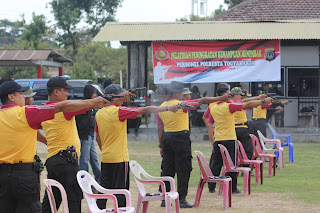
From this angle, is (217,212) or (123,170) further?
(217,212)

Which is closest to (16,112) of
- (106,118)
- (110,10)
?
(106,118)

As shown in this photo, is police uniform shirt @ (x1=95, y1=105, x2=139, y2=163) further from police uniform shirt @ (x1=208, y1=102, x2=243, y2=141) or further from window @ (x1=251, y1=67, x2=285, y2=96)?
window @ (x1=251, y1=67, x2=285, y2=96)

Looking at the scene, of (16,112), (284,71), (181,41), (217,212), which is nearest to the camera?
(16,112)

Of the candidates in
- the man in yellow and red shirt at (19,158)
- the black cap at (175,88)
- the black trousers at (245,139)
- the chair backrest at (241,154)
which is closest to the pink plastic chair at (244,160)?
the chair backrest at (241,154)

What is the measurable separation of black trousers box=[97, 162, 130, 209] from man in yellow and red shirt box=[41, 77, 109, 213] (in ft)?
2.95

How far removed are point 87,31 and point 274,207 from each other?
1555 inches

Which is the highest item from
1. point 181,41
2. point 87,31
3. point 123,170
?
point 87,31

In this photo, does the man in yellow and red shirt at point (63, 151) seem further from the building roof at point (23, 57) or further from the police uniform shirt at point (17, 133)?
the building roof at point (23, 57)

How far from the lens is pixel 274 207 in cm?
924

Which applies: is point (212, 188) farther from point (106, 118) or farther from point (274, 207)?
point (106, 118)

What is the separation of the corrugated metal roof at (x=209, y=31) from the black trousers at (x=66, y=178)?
13806 mm

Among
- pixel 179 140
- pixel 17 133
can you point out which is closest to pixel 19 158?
pixel 17 133

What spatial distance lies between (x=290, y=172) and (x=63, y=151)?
773 cm

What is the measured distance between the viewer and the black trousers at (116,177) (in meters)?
7.61
